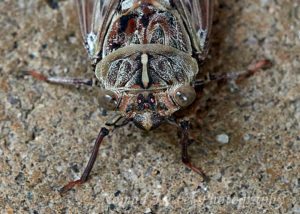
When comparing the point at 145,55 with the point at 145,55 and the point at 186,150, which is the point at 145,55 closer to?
the point at 145,55

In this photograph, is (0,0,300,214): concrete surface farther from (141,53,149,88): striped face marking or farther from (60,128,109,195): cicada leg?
(141,53,149,88): striped face marking

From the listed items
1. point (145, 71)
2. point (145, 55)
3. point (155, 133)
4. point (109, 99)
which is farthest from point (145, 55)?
point (155, 133)

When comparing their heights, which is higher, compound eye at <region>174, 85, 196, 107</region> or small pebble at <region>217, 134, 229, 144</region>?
compound eye at <region>174, 85, 196, 107</region>

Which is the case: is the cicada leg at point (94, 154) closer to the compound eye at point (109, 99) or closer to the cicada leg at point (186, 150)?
the compound eye at point (109, 99)

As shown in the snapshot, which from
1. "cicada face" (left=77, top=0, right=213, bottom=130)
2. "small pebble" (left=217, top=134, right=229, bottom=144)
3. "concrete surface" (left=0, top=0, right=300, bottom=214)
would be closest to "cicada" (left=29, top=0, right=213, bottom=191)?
"cicada face" (left=77, top=0, right=213, bottom=130)

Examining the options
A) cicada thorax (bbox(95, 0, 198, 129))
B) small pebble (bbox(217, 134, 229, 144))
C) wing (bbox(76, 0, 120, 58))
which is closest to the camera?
cicada thorax (bbox(95, 0, 198, 129))

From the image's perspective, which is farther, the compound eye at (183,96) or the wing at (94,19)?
the wing at (94,19)

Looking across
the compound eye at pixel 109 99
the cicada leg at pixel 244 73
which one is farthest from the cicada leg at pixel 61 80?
the cicada leg at pixel 244 73

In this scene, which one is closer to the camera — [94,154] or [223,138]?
[94,154]
